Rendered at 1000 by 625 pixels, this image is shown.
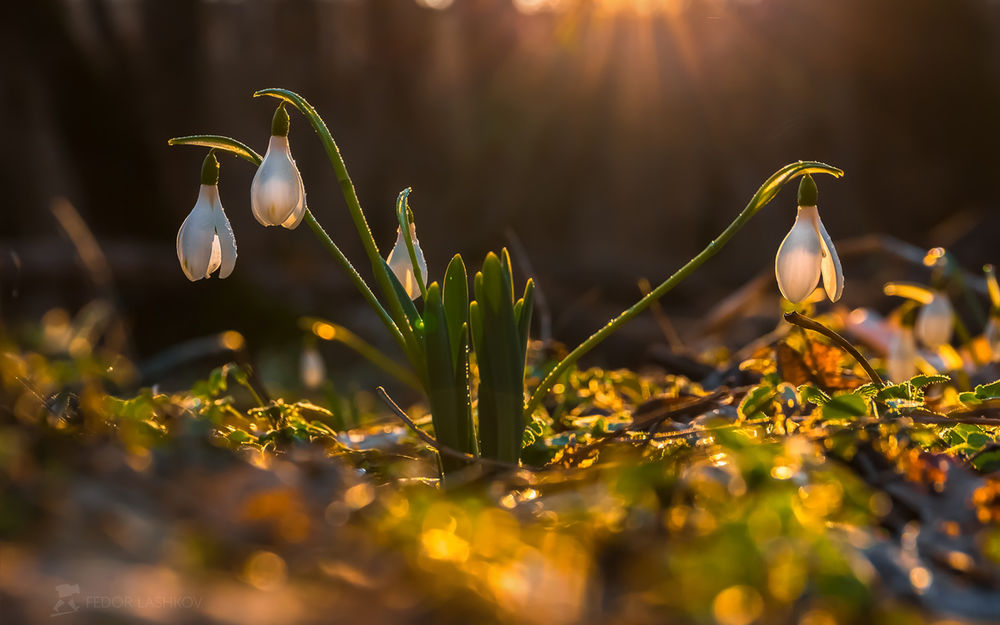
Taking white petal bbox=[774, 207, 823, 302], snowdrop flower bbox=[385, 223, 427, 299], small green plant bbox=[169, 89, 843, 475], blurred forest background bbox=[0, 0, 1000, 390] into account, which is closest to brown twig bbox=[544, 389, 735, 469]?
small green plant bbox=[169, 89, 843, 475]

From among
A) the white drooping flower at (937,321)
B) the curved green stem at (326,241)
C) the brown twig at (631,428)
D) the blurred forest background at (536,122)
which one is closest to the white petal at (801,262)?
the brown twig at (631,428)

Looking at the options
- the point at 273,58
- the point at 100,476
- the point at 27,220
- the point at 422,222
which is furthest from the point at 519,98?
the point at 100,476

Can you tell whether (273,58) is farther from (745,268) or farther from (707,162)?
(745,268)

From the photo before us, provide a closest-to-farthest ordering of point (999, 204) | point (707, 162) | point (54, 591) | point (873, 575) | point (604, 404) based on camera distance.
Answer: point (54, 591)
point (873, 575)
point (604, 404)
point (999, 204)
point (707, 162)

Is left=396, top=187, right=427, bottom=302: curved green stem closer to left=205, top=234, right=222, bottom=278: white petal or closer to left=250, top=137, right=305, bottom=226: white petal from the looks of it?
left=250, top=137, right=305, bottom=226: white petal

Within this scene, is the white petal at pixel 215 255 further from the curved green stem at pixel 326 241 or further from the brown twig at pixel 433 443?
the brown twig at pixel 433 443

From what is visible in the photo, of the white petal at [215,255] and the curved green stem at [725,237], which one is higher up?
the white petal at [215,255]

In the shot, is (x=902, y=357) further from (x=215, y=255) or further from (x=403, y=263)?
(x=215, y=255)
